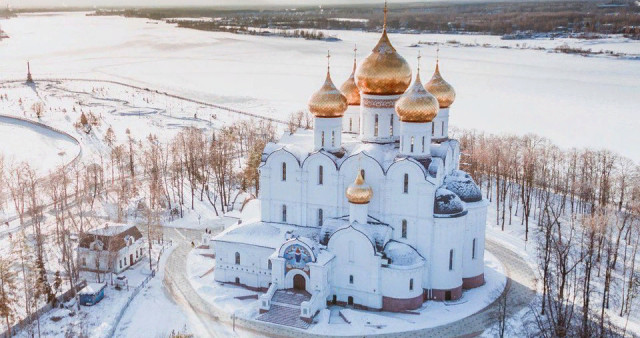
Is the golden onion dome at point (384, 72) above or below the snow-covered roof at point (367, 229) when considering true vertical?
above

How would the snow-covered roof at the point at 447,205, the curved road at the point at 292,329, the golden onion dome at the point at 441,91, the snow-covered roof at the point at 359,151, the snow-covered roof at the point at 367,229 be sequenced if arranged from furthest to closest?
1. the golden onion dome at the point at 441,91
2. the snow-covered roof at the point at 359,151
3. the snow-covered roof at the point at 447,205
4. the snow-covered roof at the point at 367,229
5. the curved road at the point at 292,329

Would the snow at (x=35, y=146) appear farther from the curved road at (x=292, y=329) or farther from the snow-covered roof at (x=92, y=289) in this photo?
the curved road at (x=292, y=329)

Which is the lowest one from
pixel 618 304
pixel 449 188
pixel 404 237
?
pixel 618 304

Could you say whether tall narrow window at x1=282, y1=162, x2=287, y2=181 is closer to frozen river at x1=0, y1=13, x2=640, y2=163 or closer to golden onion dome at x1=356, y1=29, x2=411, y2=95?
golden onion dome at x1=356, y1=29, x2=411, y2=95

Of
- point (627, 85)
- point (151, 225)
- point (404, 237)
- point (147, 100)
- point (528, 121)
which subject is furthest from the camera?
point (147, 100)

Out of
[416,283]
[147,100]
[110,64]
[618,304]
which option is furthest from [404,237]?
[110,64]

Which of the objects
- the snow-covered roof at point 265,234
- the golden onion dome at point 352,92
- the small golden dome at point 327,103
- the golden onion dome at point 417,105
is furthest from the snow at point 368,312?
the golden onion dome at point 352,92

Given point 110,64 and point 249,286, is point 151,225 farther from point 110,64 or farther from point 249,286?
point 110,64
